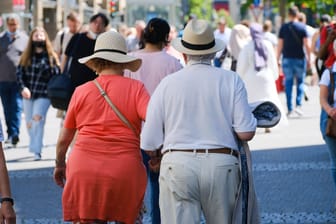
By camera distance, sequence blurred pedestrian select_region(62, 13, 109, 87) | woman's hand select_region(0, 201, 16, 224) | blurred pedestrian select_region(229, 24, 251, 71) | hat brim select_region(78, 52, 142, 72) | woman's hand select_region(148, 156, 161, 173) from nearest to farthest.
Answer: woman's hand select_region(0, 201, 16, 224), woman's hand select_region(148, 156, 161, 173), hat brim select_region(78, 52, 142, 72), blurred pedestrian select_region(62, 13, 109, 87), blurred pedestrian select_region(229, 24, 251, 71)

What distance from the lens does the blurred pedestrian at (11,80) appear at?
17.3 m

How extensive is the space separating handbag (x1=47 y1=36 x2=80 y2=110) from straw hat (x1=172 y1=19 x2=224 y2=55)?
5621 millimetres

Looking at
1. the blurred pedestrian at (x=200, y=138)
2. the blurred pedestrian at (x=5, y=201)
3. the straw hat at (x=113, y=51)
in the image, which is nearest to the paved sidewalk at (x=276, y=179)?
the straw hat at (x=113, y=51)

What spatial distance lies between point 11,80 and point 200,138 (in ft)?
37.0

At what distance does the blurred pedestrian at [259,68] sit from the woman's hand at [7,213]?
12674 millimetres

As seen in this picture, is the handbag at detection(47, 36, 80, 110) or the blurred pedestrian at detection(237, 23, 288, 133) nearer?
the handbag at detection(47, 36, 80, 110)

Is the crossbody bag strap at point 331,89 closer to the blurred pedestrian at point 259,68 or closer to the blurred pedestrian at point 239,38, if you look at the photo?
the blurred pedestrian at point 259,68

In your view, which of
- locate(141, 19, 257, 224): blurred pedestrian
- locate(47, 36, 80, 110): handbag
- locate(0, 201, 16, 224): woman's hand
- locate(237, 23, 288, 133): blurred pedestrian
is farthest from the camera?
locate(237, 23, 288, 133): blurred pedestrian

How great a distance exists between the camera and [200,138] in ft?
21.2

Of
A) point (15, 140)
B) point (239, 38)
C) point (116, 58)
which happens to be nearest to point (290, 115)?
point (239, 38)

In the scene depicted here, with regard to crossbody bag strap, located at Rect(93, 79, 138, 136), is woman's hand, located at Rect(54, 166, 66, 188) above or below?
below

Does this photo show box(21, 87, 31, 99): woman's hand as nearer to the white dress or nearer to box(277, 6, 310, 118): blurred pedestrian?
the white dress

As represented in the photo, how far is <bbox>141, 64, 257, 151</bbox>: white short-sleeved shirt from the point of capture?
646 cm

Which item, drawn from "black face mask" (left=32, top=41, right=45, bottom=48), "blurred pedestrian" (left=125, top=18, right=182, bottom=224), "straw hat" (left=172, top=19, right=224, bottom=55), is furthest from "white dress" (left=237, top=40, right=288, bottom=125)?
"straw hat" (left=172, top=19, right=224, bottom=55)
